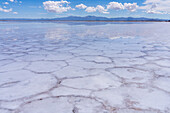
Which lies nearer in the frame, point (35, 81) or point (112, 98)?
point (112, 98)

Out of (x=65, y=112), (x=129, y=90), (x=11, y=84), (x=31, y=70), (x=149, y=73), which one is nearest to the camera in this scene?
(x=65, y=112)

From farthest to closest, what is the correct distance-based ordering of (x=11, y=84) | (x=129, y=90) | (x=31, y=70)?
(x=31, y=70)
(x=11, y=84)
(x=129, y=90)

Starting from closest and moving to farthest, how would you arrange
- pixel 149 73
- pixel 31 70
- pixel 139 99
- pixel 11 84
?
pixel 139 99, pixel 11 84, pixel 149 73, pixel 31 70

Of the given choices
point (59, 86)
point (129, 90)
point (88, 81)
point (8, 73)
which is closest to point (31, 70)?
point (8, 73)

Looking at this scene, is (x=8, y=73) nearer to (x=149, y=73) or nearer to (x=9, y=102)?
(x=9, y=102)

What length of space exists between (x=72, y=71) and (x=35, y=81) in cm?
39

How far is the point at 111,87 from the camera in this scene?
1.14 meters

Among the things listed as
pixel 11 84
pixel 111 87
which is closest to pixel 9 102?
pixel 11 84

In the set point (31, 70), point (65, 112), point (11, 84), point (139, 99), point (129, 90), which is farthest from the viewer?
point (31, 70)

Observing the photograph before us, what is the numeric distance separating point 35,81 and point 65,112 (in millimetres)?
530

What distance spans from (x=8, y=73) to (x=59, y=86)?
634 mm

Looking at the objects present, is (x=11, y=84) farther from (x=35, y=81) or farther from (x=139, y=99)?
(x=139, y=99)

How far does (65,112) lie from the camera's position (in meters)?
0.85

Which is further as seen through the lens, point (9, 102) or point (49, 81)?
point (49, 81)
